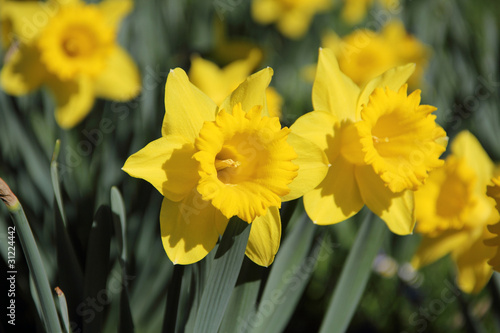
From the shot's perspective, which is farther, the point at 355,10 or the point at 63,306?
the point at 355,10

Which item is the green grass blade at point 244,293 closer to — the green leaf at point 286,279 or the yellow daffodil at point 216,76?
the green leaf at point 286,279

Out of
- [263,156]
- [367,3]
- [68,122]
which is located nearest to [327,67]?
[263,156]

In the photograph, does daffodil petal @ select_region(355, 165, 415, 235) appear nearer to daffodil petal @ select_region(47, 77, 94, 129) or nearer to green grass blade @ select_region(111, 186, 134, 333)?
green grass blade @ select_region(111, 186, 134, 333)

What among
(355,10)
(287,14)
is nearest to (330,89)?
(287,14)

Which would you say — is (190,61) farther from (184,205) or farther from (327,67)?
(184,205)

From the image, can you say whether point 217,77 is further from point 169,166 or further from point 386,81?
point 169,166

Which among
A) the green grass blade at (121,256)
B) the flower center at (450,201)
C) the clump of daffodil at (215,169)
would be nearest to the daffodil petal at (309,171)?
the clump of daffodil at (215,169)

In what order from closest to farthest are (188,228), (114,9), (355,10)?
(188,228), (114,9), (355,10)
